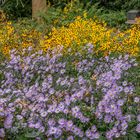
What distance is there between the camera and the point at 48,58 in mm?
5156

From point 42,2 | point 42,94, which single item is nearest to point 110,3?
point 42,2

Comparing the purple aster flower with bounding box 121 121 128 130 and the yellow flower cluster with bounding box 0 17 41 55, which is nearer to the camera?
the purple aster flower with bounding box 121 121 128 130

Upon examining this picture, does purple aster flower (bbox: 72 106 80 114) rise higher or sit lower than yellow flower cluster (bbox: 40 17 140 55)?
higher

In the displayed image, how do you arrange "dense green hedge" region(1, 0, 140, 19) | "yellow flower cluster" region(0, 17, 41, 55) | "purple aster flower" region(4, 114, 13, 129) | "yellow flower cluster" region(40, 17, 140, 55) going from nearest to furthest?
"purple aster flower" region(4, 114, 13, 129)
"yellow flower cluster" region(40, 17, 140, 55)
"yellow flower cluster" region(0, 17, 41, 55)
"dense green hedge" region(1, 0, 140, 19)

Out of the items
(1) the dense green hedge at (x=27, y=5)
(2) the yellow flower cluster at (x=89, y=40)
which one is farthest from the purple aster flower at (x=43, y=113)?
(1) the dense green hedge at (x=27, y=5)

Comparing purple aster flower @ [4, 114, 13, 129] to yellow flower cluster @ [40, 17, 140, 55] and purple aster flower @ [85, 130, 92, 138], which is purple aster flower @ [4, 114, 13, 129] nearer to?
purple aster flower @ [85, 130, 92, 138]

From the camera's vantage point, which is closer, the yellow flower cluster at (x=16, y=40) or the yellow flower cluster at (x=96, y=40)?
the yellow flower cluster at (x=96, y=40)

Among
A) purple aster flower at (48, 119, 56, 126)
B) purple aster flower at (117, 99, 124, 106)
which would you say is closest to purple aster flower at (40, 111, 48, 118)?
purple aster flower at (48, 119, 56, 126)

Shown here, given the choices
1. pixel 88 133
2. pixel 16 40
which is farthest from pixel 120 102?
pixel 16 40

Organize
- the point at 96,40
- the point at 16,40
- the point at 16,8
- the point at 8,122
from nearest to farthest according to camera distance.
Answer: the point at 8,122 < the point at 96,40 < the point at 16,40 < the point at 16,8

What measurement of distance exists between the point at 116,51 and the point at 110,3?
716cm

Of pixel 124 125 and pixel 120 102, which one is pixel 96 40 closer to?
pixel 120 102

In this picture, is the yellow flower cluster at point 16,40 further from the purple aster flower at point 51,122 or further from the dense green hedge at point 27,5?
the dense green hedge at point 27,5

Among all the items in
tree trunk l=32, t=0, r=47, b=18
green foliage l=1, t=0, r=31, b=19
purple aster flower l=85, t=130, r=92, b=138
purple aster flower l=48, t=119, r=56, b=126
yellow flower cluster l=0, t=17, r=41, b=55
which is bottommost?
green foliage l=1, t=0, r=31, b=19
